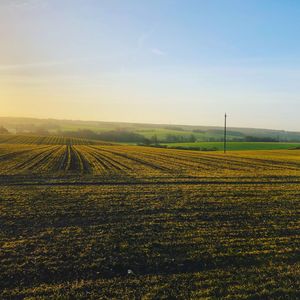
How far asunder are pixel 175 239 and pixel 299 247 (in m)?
3.81

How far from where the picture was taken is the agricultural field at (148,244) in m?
Answer: 7.27

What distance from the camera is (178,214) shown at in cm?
1367

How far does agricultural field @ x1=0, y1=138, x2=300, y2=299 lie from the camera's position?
23.8ft

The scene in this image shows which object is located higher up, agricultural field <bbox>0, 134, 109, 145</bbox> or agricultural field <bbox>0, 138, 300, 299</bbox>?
agricultural field <bbox>0, 134, 109, 145</bbox>

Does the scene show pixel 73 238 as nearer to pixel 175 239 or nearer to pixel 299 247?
pixel 175 239

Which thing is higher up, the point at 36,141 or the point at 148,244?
the point at 36,141

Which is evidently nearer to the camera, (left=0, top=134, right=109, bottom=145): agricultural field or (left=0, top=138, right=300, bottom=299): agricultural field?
(left=0, top=138, right=300, bottom=299): agricultural field

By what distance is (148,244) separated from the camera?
32.6 feet

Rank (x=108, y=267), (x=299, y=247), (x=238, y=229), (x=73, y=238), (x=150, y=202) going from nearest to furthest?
(x=108, y=267), (x=299, y=247), (x=73, y=238), (x=238, y=229), (x=150, y=202)

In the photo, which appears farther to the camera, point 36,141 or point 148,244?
point 36,141

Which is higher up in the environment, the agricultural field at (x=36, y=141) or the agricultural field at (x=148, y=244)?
the agricultural field at (x=36, y=141)

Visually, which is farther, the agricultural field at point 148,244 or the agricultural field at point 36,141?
the agricultural field at point 36,141

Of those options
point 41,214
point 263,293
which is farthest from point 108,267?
point 41,214

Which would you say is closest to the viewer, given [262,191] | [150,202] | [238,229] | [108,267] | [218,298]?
[218,298]
